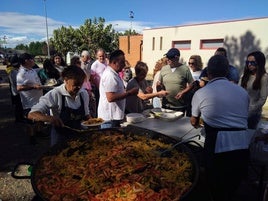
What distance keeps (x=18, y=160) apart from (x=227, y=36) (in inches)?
696

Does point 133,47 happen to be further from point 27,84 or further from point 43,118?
point 43,118

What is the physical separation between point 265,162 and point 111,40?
109 feet

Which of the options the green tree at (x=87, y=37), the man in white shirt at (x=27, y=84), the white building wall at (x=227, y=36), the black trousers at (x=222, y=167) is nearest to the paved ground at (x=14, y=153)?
the man in white shirt at (x=27, y=84)

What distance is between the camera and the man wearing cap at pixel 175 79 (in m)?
4.17

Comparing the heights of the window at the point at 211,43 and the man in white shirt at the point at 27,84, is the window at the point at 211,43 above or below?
above

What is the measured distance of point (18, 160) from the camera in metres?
4.41

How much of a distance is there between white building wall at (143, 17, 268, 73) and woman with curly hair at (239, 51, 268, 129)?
1446 cm

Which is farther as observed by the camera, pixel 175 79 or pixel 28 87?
pixel 28 87

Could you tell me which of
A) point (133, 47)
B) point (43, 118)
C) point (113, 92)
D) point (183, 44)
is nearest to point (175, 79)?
point (113, 92)

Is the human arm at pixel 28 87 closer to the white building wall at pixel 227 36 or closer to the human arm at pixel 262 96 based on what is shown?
the human arm at pixel 262 96

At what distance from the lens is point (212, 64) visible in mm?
2229

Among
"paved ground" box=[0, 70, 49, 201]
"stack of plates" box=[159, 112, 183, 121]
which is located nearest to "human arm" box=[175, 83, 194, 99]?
"stack of plates" box=[159, 112, 183, 121]

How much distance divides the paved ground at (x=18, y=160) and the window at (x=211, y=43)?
16405 millimetres

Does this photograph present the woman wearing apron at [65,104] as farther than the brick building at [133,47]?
No
